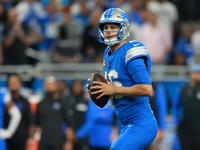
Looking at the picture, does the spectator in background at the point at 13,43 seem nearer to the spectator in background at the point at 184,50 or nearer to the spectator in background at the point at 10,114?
the spectator in background at the point at 10,114

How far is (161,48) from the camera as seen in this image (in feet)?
34.7

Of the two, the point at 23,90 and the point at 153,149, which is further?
the point at 23,90

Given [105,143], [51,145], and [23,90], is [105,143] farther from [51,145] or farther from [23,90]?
[23,90]

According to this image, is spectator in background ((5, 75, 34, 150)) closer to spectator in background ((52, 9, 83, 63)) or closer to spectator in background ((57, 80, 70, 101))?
spectator in background ((57, 80, 70, 101))

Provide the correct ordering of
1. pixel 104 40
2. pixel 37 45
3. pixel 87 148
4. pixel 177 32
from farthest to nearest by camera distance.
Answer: pixel 177 32
pixel 37 45
pixel 87 148
pixel 104 40

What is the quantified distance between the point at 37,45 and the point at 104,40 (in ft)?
19.2

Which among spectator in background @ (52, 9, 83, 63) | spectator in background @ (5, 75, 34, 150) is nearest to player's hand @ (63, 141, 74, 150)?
spectator in background @ (5, 75, 34, 150)

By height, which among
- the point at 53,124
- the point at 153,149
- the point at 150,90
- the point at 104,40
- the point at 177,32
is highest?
the point at 104,40

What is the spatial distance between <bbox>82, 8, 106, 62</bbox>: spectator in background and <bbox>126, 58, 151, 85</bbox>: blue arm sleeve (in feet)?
19.0

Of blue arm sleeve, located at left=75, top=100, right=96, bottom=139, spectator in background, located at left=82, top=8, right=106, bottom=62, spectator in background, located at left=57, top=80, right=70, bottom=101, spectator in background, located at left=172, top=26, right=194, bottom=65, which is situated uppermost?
spectator in background, located at left=82, top=8, right=106, bottom=62

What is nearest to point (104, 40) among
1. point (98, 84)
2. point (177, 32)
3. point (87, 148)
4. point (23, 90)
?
point (98, 84)

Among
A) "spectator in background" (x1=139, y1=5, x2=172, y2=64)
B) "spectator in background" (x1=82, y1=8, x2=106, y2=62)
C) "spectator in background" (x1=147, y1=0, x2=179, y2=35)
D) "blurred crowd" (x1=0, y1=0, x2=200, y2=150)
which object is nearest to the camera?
"blurred crowd" (x1=0, y1=0, x2=200, y2=150)

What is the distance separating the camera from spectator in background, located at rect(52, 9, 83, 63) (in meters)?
9.80

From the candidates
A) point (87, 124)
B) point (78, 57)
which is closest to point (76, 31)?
point (78, 57)
